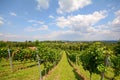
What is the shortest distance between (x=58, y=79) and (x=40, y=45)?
986 centimetres

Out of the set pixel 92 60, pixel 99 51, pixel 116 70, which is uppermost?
pixel 99 51

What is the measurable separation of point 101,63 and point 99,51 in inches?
77.8

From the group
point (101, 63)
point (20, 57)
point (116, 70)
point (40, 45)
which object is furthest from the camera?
point (20, 57)

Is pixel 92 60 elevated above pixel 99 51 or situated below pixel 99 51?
below

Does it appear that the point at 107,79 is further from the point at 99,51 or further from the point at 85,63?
the point at 99,51

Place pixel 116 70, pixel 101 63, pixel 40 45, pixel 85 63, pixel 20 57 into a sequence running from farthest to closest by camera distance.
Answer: pixel 20 57 → pixel 40 45 → pixel 85 63 → pixel 116 70 → pixel 101 63

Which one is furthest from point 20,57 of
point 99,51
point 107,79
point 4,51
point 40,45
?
point 99,51

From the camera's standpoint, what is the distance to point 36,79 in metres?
29.8

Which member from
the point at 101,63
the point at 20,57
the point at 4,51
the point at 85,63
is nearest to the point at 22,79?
the point at 85,63

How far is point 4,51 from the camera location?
6275cm

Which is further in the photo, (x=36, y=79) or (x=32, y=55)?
(x=32, y=55)

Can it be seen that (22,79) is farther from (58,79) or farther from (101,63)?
(101,63)

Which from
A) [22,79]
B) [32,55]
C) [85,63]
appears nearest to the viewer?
[85,63]

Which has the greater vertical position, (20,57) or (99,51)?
(99,51)
